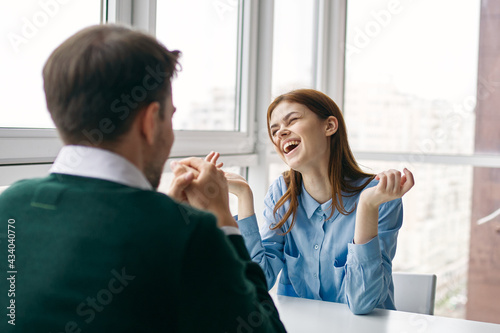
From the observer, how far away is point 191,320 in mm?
741

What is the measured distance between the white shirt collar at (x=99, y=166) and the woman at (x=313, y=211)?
3.03ft

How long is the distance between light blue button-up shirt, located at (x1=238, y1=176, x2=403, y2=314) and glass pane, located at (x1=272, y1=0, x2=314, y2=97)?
1.45 metres

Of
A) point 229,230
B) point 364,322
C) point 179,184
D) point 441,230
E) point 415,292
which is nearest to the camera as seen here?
point 229,230

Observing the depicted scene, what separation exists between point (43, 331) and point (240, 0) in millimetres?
2470

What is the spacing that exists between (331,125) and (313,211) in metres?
0.33

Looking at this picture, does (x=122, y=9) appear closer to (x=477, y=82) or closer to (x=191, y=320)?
(x=191, y=320)

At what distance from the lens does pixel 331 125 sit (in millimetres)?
1904

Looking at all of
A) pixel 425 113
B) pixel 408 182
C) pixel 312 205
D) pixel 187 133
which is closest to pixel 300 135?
pixel 312 205

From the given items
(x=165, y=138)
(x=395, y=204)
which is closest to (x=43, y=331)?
(x=165, y=138)

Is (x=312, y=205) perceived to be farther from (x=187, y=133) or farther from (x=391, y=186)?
(x=187, y=133)

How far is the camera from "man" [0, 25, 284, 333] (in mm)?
703

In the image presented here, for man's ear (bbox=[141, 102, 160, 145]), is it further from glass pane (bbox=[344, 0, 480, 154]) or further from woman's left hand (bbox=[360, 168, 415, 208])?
glass pane (bbox=[344, 0, 480, 154])

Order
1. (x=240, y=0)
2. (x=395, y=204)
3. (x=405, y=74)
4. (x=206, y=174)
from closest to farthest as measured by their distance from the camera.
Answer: (x=206, y=174) < (x=395, y=204) < (x=240, y=0) < (x=405, y=74)

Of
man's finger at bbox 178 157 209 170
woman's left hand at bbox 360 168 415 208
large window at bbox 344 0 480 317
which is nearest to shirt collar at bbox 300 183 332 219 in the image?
woman's left hand at bbox 360 168 415 208
